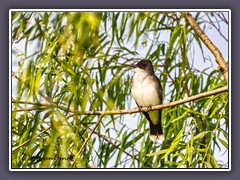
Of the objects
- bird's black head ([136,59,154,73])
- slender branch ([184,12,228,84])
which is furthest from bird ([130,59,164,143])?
slender branch ([184,12,228,84])

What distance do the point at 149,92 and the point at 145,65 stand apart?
0.25 meters

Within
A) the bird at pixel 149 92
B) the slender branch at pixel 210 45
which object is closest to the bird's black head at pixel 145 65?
the bird at pixel 149 92

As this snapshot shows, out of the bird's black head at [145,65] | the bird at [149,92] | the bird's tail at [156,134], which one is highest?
the bird's black head at [145,65]

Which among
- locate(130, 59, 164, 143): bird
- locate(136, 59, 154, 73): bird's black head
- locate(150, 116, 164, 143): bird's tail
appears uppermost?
locate(136, 59, 154, 73): bird's black head

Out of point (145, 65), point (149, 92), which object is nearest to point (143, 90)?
point (149, 92)

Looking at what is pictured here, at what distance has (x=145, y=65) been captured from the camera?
269 centimetres

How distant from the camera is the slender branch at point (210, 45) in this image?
7.72 feet

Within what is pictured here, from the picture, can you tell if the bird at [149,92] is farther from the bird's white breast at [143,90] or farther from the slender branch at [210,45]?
the slender branch at [210,45]

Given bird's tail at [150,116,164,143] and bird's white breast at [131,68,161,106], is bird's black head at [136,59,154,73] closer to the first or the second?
bird's white breast at [131,68,161,106]

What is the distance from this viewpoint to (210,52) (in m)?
2.45

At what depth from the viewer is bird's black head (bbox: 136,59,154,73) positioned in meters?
2.64

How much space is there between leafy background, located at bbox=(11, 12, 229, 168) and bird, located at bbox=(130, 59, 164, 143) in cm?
4

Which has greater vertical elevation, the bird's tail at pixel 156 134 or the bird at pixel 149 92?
the bird at pixel 149 92

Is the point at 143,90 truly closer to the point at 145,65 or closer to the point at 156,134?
the point at 145,65
